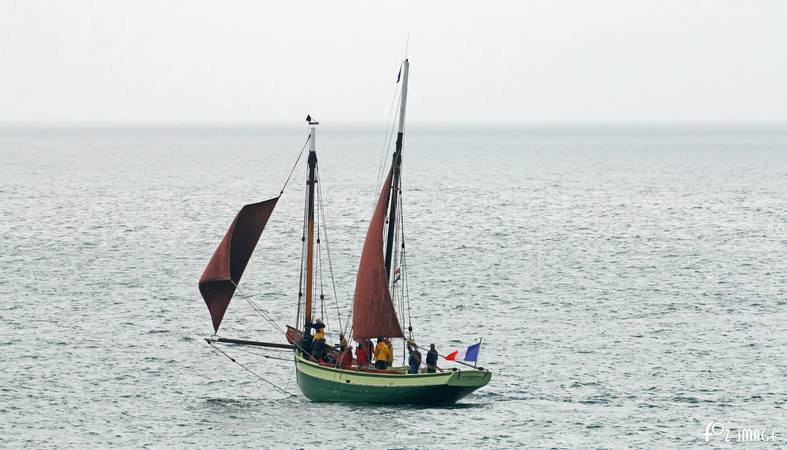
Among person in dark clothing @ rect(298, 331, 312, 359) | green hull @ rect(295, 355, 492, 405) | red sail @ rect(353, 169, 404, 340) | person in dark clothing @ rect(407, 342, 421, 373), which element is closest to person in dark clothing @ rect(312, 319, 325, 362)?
person in dark clothing @ rect(298, 331, 312, 359)

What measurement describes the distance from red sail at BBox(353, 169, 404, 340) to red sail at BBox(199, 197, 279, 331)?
14.1ft

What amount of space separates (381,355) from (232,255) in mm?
7160

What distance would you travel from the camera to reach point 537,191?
16712 centimetres

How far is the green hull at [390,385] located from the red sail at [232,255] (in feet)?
13.5

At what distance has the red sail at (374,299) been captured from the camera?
144ft

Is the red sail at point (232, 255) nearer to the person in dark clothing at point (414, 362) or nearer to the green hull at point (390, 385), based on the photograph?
the green hull at point (390, 385)

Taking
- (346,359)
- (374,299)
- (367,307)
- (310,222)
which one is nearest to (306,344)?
(346,359)

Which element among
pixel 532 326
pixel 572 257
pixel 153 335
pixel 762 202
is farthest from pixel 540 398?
pixel 762 202

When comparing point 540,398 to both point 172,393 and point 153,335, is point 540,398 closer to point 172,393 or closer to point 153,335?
point 172,393

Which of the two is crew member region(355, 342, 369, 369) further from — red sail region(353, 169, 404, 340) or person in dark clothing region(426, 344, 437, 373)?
person in dark clothing region(426, 344, 437, 373)

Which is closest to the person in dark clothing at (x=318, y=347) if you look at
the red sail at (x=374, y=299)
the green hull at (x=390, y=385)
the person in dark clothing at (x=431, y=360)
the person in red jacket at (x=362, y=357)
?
the green hull at (x=390, y=385)

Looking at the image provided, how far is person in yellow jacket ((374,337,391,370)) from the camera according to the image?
4425 centimetres

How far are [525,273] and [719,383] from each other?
32.5 m

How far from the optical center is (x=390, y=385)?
44000 mm
